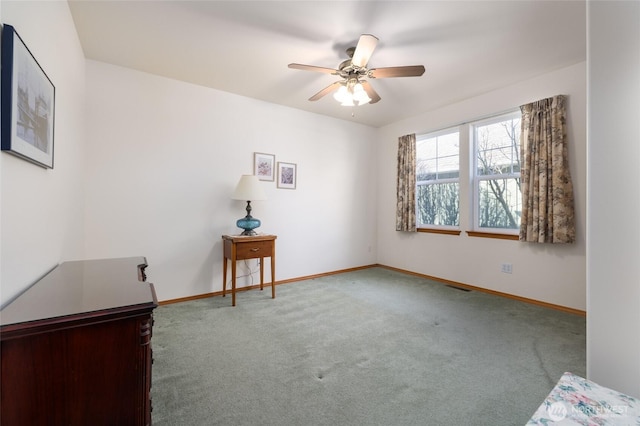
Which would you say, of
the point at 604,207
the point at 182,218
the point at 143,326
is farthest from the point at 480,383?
the point at 182,218

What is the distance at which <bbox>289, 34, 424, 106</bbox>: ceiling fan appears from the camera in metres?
2.08

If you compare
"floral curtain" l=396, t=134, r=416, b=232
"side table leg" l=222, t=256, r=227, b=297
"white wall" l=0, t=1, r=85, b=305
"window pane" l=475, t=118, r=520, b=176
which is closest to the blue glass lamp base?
"side table leg" l=222, t=256, r=227, b=297

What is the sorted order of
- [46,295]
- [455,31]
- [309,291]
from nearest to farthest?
[46,295]
[455,31]
[309,291]

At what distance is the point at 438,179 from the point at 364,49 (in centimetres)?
268

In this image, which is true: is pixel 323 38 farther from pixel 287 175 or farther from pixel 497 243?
pixel 497 243

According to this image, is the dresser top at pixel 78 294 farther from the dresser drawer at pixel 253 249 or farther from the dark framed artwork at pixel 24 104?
the dresser drawer at pixel 253 249

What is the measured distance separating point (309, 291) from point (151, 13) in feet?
10.3

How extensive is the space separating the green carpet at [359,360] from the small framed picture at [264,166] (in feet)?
5.33

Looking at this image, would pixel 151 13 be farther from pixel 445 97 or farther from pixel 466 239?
pixel 466 239

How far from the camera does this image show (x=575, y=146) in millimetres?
2828

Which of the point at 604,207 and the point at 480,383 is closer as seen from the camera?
the point at 604,207

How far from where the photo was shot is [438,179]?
4180 mm

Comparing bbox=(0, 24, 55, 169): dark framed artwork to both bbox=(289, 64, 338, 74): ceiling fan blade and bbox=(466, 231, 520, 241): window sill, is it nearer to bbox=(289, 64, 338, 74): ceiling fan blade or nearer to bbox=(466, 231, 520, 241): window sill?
bbox=(289, 64, 338, 74): ceiling fan blade

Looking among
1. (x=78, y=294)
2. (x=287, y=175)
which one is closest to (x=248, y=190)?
(x=287, y=175)
